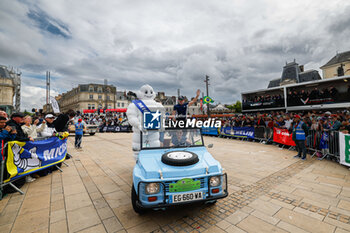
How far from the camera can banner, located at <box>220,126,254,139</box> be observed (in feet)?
39.3

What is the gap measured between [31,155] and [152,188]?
4156 millimetres

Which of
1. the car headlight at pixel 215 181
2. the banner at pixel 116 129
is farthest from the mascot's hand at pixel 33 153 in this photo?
the banner at pixel 116 129

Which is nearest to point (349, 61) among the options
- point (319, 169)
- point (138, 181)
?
point (319, 169)

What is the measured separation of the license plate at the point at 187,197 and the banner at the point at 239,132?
1084cm

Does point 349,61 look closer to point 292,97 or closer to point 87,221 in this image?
point 292,97

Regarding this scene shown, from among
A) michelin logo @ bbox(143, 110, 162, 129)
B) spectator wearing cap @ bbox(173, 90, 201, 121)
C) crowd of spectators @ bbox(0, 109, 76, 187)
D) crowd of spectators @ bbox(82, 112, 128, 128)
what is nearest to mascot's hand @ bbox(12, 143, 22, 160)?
crowd of spectators @ bbox(0, 109, 76, 187)

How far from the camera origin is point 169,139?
3.44 metres

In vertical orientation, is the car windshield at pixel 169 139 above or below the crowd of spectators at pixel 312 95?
below

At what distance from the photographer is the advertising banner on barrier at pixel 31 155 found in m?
3.77

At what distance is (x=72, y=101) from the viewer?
212 ft

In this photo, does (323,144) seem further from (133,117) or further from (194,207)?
(133,117)

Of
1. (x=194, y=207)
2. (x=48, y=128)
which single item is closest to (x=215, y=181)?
(x=194, y=207)

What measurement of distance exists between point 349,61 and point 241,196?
4351 centimetres

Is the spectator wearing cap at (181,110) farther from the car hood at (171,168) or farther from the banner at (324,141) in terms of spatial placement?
the banner at (324,141)
